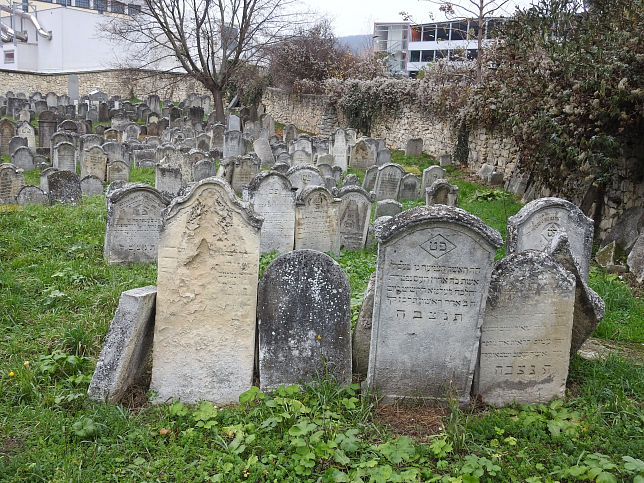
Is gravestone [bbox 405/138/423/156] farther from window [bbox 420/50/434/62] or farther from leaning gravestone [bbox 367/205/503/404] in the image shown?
window [bbox 420/50/434/62]

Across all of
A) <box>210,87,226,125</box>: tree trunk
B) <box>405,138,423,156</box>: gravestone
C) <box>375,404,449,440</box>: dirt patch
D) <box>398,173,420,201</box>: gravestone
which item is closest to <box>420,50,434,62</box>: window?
<box>210,87,226,125</box>: tree trunk

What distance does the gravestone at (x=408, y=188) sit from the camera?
43.5 ft

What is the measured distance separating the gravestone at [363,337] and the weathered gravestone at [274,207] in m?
3.96

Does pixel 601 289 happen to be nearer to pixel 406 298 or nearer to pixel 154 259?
pixel 406 298

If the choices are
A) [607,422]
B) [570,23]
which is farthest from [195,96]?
[607,422]

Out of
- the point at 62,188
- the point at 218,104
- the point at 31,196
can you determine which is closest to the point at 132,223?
the point at 62,188

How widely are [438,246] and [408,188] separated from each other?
9.48 meters

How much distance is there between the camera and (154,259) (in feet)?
25.0

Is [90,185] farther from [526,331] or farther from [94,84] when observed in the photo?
[94,84]

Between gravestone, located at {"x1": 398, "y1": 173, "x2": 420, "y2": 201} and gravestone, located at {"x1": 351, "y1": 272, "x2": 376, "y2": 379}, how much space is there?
8924 millimetres

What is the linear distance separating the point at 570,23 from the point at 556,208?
5424 mm

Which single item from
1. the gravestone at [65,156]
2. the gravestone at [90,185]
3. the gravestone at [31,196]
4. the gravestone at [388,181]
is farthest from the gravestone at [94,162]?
the gravestone at [388,181]

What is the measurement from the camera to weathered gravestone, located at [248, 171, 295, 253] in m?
8.24

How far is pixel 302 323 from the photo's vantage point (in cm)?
434
